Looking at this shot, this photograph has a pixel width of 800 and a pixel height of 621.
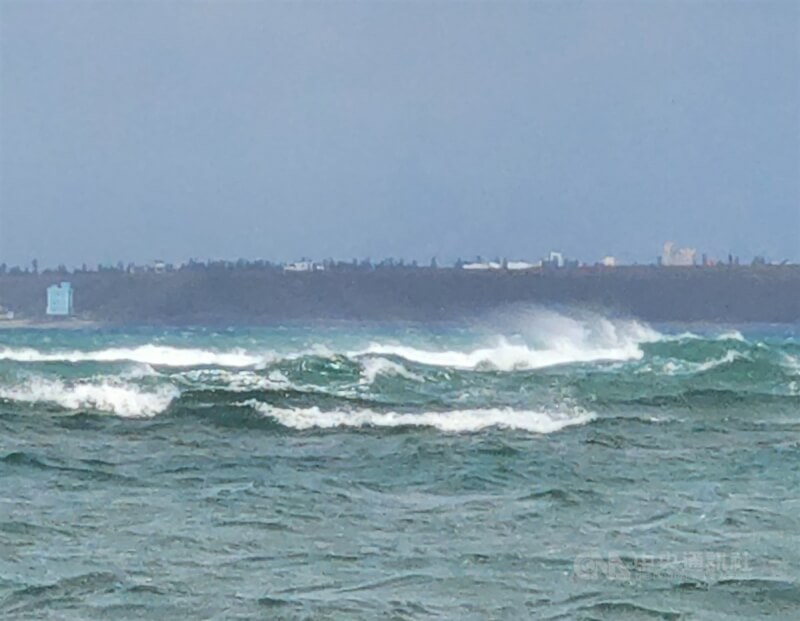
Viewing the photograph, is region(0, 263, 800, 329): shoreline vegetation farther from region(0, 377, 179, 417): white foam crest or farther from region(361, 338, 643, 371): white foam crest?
region(0, 377, 179, 417): white foam crest

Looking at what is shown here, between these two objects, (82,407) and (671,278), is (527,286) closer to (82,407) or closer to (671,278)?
(671,278)

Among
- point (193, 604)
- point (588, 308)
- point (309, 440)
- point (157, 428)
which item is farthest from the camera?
point (588, 308)

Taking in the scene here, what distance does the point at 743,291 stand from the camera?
87000 millimetres

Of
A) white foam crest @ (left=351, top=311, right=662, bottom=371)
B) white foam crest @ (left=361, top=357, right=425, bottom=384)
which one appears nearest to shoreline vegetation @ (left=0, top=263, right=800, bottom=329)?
white foam crest @ (left=351, top=311, right=662, bottom=371)

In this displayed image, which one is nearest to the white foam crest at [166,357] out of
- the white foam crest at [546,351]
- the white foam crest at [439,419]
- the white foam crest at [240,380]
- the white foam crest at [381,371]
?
the white foam crest at [546,351]

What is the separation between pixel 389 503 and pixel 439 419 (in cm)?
575

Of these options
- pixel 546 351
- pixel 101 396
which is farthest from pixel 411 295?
pixel 101 396

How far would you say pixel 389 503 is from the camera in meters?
10.1

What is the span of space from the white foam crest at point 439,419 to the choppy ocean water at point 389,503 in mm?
55

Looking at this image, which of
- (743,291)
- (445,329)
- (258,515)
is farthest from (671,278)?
(258,515)

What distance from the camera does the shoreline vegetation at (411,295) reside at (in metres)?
86.3

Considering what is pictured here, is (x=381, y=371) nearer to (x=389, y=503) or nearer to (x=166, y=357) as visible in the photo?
(x=389, y=503)

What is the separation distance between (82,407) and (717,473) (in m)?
8.15

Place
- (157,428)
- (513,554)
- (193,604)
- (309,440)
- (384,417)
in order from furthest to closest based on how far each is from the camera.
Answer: (384,417), (157,428), (309,440), (513,554), (193,604)
